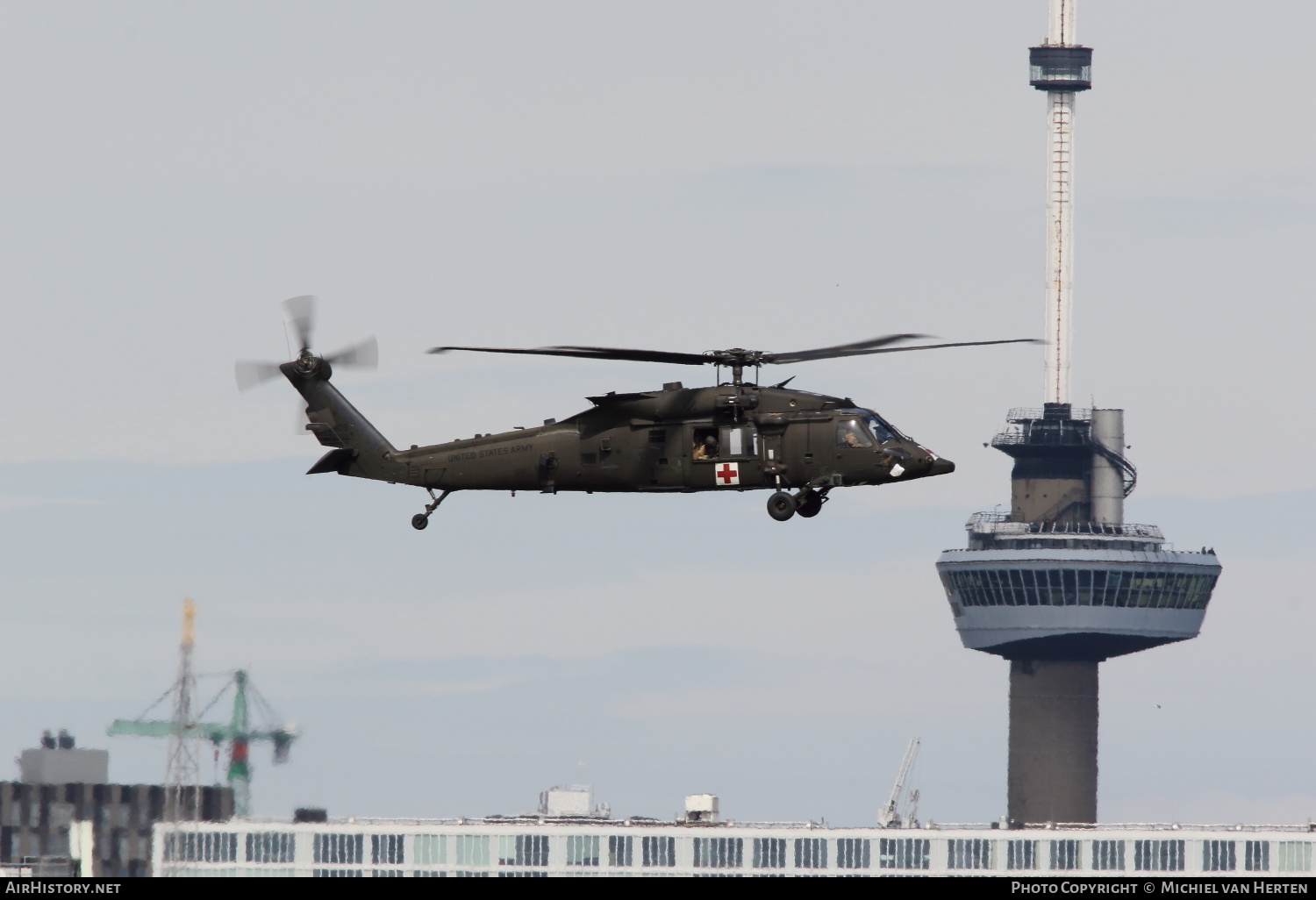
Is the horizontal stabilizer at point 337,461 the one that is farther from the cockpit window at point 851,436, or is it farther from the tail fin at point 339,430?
the cockpit window at point 851,436

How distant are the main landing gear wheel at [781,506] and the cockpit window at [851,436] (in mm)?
2522

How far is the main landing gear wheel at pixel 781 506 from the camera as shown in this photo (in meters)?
82.9

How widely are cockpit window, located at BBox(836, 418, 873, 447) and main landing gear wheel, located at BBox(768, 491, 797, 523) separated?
99.3 inches

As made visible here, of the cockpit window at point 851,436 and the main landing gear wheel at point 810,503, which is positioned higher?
the cockpit window at point 851,436

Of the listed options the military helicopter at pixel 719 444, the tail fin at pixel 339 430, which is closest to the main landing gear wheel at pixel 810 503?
the military helicopter at pixel 719 444

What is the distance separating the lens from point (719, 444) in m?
83.1

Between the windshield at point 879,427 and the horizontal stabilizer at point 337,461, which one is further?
the horizontal stabilizer at point 337,461

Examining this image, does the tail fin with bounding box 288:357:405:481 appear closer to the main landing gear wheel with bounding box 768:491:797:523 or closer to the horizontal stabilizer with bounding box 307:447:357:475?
the horizontal stabilizer with bounding box 307:447:357:475

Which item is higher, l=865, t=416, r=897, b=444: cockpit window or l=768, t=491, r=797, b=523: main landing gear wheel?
l=865, t=416, r=897, b=444: cockpit window

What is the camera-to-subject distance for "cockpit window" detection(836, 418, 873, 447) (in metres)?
83.6

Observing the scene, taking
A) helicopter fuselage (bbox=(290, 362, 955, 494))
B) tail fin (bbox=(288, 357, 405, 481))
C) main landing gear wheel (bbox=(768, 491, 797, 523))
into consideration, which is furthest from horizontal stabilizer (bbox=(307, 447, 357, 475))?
main landing gear wheel (bbox=(768, 491, 797, 523))

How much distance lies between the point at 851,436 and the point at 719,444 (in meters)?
4.46
